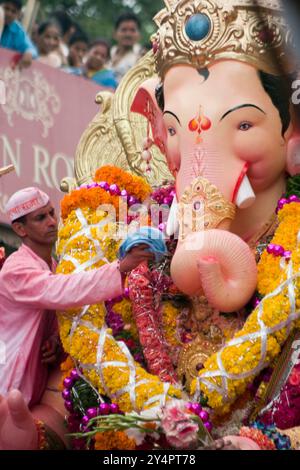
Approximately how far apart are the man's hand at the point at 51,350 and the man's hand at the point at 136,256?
722mm

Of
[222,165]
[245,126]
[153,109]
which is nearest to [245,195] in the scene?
[222,165]

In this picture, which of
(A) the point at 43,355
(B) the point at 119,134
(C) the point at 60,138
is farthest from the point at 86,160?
(C) the point at 60,138

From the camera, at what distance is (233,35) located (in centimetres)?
554

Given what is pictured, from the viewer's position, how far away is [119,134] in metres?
6.83

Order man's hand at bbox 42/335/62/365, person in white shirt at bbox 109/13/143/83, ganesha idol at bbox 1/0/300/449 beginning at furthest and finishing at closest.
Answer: person in white shirt at bbox 109/13/143/83, man's hand at bbox 42/335/62/365, ganesha idol at bbox 1/0/300/449

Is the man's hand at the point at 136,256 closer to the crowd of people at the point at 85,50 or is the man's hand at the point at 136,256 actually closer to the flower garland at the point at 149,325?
the flower garland at the point at 149,325

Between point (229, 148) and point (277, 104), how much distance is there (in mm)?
287

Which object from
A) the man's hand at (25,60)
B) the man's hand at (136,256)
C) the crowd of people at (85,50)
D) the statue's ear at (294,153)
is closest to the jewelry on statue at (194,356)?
the man's hand at (136,256)

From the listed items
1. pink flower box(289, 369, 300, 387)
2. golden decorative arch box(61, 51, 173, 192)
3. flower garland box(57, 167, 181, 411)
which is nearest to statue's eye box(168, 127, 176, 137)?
flower garland box(57, 167, 181, 411)

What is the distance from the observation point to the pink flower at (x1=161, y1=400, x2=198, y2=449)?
4723mm

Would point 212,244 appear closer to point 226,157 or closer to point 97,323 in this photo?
point 226,157

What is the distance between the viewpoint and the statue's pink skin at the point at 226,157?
208 inches

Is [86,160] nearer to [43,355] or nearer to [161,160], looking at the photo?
[161,160]

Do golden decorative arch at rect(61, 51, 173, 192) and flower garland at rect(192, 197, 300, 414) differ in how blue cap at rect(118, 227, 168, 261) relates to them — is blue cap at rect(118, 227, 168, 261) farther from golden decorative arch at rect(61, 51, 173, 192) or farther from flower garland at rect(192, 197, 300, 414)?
golden decorative arch at rect(61, 51, 173, 192)
